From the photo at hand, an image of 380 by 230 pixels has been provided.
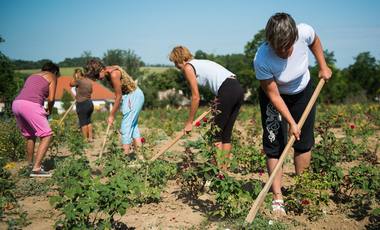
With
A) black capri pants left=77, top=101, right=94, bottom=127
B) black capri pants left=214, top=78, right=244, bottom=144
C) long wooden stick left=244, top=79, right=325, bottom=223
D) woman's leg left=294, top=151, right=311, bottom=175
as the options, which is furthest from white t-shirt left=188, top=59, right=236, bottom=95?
black capri pants left=77, top=101, right=94, bottom=127

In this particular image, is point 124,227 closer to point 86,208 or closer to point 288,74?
point 86,208

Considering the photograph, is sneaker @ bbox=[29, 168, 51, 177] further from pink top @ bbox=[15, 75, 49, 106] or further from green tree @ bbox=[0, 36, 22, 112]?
green tree @ bbox=[0, 36, 22, 112]

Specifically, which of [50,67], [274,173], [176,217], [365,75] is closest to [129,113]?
[50,67]

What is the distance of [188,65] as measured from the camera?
9.89 ft

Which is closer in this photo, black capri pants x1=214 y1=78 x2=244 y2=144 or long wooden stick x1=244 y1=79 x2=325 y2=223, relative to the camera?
long wooden stick x1=244 y1=79 x2=325 y2=223

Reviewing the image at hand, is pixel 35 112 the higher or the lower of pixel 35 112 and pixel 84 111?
the higher

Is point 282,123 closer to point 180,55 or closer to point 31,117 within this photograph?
point 180,55

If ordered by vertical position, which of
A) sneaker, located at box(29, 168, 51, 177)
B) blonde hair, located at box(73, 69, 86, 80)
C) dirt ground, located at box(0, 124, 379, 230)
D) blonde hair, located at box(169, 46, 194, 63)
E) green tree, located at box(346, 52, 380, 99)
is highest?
green tree, located at box(346, 52, 380, 99)

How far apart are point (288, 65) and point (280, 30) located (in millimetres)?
406

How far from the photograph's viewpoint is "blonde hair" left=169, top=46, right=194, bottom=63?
10.3ft

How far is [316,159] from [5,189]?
3310mm

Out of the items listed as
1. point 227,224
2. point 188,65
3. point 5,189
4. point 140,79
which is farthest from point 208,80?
point 140,79

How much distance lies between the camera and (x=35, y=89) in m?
3.66

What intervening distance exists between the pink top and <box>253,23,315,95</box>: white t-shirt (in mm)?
2998
